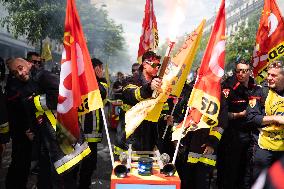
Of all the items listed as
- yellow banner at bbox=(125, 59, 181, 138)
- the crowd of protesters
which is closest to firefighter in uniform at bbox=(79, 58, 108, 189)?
the crowd of protesters

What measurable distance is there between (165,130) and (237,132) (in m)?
1.40

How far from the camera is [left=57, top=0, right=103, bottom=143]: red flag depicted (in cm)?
405

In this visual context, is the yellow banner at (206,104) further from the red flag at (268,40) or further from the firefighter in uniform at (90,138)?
the red flag at (268,40)

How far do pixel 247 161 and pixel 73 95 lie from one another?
3.25 meters

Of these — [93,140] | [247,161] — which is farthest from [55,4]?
[247,161]

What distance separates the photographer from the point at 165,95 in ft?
13.7

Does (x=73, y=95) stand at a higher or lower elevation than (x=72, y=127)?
higher

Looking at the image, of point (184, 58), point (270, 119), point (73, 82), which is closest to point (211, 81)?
point (184, 58)

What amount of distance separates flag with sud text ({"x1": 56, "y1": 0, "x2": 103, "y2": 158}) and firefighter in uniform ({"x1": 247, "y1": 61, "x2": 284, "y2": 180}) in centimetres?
223

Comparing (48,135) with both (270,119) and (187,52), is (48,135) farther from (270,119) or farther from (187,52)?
(270,119)

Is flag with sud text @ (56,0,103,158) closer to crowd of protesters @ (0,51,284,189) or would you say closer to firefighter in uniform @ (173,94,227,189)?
crowd of protesters @ (0,51,284,189)

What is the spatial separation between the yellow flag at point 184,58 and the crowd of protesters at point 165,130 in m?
0.21

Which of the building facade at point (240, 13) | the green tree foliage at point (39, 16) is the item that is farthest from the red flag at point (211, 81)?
the building facade at point (240, 13)

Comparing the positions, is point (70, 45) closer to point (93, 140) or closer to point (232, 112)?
point (93, 140)
